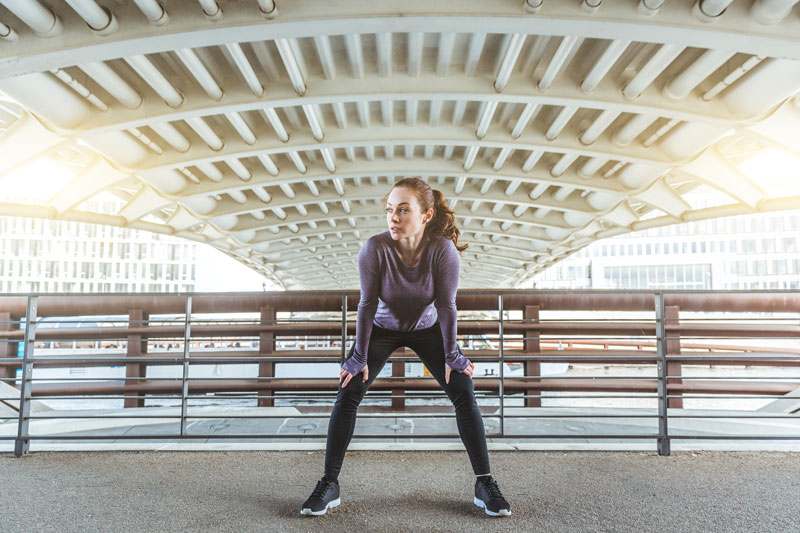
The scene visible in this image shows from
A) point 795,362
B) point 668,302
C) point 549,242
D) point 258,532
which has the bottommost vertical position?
point 258,532

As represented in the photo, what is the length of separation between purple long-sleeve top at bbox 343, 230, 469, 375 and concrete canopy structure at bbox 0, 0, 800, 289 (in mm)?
5386

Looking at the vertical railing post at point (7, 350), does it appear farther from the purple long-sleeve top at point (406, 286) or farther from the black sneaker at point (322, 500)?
the purple long-sleeve top at point (406, 286)

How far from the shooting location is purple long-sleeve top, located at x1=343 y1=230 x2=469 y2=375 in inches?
96.2

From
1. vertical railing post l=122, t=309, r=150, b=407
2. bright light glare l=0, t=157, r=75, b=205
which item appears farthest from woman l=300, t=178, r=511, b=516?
bright light glare l=0, t=157, r=75, b=205

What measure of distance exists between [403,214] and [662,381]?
7.31 feet

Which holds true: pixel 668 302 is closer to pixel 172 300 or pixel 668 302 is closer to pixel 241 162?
pixel 172 300

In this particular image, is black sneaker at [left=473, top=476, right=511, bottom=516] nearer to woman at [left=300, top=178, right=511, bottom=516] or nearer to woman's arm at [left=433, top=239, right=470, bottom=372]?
woman at [left=300, top=178, right=511, bottom=516]

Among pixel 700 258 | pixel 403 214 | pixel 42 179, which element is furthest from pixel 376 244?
pixel 700 258

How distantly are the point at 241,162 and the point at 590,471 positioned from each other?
13815mm

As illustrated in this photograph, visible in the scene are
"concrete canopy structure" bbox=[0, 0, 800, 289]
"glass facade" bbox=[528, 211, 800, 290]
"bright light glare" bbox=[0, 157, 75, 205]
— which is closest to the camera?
"concrete canopy structure" bbox=[0, 0, 800, 289]

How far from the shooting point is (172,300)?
173 inches

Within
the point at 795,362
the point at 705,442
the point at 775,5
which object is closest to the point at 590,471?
the point at 705,442

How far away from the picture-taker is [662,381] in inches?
135

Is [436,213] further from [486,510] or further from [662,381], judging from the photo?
[662,381]
